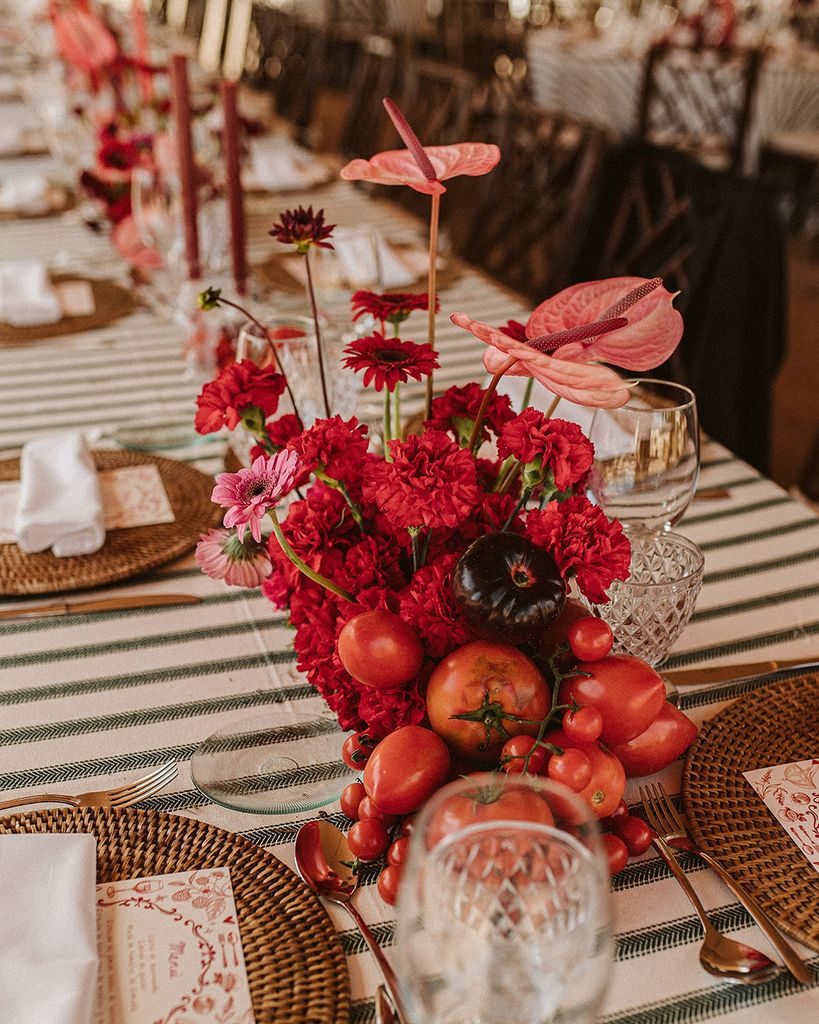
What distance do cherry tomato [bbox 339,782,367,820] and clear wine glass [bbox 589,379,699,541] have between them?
342mm

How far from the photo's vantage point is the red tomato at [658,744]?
71cm

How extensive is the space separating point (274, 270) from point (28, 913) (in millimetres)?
1390

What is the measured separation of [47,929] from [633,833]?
35 cm

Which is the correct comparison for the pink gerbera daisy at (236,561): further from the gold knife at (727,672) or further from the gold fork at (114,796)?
the gold knife at (727,672)

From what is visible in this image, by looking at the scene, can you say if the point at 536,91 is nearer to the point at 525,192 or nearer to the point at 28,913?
the point at 525,192

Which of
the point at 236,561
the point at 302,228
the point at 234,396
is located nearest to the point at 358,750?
the point at 236,561

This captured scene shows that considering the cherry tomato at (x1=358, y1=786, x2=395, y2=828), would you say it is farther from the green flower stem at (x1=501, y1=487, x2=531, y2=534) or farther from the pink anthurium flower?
the pink anthurium flower

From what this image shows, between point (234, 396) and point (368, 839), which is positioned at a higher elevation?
point (234, 396)

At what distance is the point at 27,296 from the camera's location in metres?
1.67

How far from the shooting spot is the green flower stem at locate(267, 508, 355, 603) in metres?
0.66

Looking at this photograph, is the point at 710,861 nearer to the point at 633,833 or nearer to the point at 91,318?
the point at 633,833

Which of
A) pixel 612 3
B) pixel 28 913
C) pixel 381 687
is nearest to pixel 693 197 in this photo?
pixel 381 687

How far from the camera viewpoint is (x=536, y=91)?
5.93m

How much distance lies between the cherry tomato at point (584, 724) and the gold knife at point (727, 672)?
246 mm
